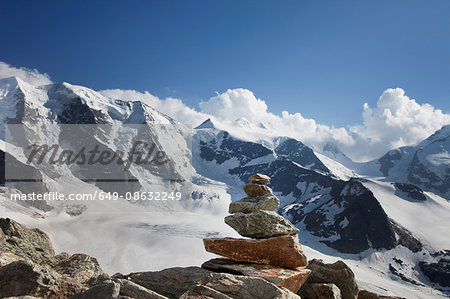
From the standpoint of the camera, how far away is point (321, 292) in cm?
1578

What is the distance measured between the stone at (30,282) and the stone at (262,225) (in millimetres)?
9206

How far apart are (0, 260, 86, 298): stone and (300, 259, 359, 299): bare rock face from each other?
14204 millimetres

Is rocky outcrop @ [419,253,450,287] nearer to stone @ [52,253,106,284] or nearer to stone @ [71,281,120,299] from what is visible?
stone @ [52,253,106,284]

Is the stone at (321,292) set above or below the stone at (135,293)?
below

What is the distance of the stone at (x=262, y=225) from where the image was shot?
53.3ft

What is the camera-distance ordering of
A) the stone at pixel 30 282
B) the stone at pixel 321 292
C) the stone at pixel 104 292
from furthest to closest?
the stone at pixel 321 292, the stone at pixel 30 282, the stone at pixel 104 292

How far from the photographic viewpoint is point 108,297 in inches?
335

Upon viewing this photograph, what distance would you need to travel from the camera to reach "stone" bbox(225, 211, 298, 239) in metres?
16.2

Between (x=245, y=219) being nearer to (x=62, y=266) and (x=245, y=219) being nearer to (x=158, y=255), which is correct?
(x=62, y=266)

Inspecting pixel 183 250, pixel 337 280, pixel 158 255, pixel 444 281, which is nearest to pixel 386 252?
pixel 444 281

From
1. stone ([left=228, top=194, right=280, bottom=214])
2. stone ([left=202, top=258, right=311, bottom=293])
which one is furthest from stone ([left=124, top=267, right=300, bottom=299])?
stone ([left=228, top=194, right=280, bottom=214])

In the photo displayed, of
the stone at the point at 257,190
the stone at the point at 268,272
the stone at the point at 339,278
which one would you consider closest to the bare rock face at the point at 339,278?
Result: the stone at the point at 339,278

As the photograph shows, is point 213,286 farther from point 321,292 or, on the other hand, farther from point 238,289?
point 321,292

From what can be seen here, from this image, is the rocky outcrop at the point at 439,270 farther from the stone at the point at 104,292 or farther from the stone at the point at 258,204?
the stone at the point at 104,292
